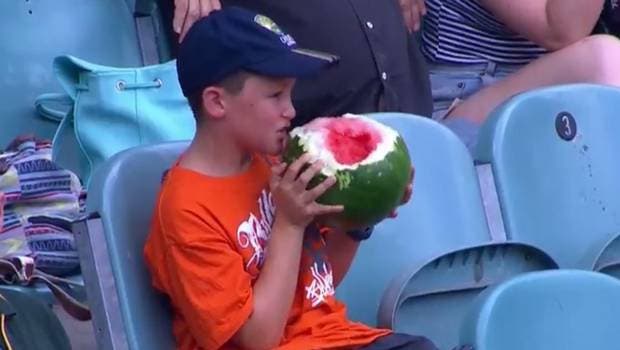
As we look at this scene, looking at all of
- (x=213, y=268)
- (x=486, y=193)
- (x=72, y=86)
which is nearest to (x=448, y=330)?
(x=486, y=193)

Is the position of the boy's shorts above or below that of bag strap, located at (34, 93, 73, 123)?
below

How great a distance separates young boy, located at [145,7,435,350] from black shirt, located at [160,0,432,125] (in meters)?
0.87

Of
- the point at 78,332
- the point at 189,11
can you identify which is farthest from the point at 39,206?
the point at 189,11

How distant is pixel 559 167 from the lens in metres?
3.38

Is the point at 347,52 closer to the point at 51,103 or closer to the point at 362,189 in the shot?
the point at 51,103

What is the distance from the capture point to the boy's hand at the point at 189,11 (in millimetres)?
3465

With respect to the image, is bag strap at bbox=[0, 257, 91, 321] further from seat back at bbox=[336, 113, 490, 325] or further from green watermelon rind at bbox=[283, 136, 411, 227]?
green watermelon rind at bbox=[283, 136, 411, 227]

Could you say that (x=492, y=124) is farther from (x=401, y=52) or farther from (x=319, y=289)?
(x=319, y=289)

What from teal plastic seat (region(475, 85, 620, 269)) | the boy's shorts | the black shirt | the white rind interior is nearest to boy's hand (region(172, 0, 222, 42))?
the black shirt

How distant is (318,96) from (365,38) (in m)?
0.19

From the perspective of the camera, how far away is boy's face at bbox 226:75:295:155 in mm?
2592

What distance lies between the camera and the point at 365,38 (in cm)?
362

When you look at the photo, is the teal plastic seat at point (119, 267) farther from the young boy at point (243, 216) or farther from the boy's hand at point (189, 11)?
the boy's hand at point (189, 11)

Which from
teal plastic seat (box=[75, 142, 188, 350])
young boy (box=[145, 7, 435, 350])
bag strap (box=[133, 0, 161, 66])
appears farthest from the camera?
bag strap (box=[133, 0, 161, 66])
